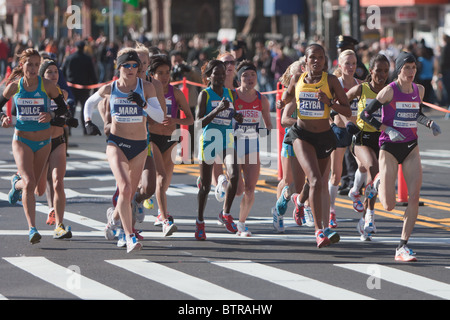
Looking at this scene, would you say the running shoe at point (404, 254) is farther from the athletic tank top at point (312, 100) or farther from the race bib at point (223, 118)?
the race bib at point (223, 118)

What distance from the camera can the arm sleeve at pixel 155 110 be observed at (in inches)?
408

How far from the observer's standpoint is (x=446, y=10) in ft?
132

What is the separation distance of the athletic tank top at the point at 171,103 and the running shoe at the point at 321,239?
2243mm

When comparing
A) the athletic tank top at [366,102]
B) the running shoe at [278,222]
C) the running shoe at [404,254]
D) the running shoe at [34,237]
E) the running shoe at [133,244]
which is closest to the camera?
the running shoe at [404,254]

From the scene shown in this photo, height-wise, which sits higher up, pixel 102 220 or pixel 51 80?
pixel 51 80

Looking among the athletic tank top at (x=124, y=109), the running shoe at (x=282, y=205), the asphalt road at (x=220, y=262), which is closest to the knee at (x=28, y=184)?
the asphalt road at (x=220, y=262)

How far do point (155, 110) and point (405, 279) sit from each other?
114 inches

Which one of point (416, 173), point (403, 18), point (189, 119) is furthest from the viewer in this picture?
point (403, 18)

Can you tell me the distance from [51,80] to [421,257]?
4387mm

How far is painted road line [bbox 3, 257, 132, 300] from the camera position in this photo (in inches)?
332

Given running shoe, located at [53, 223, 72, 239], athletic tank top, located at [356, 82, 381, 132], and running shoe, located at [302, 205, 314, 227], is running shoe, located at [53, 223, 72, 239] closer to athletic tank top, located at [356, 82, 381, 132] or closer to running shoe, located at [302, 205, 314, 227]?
running shoe, located at [302, 205, 314, 227]

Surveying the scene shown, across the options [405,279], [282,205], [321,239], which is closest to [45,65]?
[282,205]

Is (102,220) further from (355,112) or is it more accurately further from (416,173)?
(416,173)
